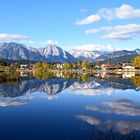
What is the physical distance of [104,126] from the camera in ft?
66.9

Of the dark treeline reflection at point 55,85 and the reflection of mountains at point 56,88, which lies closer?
the reflection of mountains at point 56,88

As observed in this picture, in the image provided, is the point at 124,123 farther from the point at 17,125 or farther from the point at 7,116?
the point at 7,116

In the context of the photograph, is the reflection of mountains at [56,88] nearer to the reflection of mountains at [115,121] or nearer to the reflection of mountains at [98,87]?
the reflection of mountains at [98,87]

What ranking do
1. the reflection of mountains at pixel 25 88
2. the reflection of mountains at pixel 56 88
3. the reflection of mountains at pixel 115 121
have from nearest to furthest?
the reflection of mountains at pixel 115 121 → the reflection of mountains at pixel 25 88 → the reflection of mountains at pixel 56 88

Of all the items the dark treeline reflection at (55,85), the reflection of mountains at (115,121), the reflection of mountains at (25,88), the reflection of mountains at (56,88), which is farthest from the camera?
the dark treeline reflection at (55,85)

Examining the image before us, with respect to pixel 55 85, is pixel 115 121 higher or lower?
higher

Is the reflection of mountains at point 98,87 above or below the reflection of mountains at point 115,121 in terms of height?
below

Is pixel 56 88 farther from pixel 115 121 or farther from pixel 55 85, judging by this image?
pixel 115 121

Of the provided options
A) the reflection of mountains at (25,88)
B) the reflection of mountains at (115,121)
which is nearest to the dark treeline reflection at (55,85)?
the reflection of mountains at (25,88)

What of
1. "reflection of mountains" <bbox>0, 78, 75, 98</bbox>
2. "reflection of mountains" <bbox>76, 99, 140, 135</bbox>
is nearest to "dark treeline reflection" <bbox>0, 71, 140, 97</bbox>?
"reflection of mountains" <bbox>0, 78, 75, 98</bbox>

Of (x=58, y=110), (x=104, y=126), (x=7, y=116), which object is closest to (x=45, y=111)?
(x=58, y=110)

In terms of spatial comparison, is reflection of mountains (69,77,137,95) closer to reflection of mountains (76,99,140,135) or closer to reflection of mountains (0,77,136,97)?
reflection of mountains (0,77,136,97)

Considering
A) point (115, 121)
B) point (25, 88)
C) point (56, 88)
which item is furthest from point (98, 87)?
point (115, 121)

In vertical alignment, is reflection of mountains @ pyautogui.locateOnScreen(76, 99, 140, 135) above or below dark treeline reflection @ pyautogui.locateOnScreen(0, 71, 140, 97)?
above
